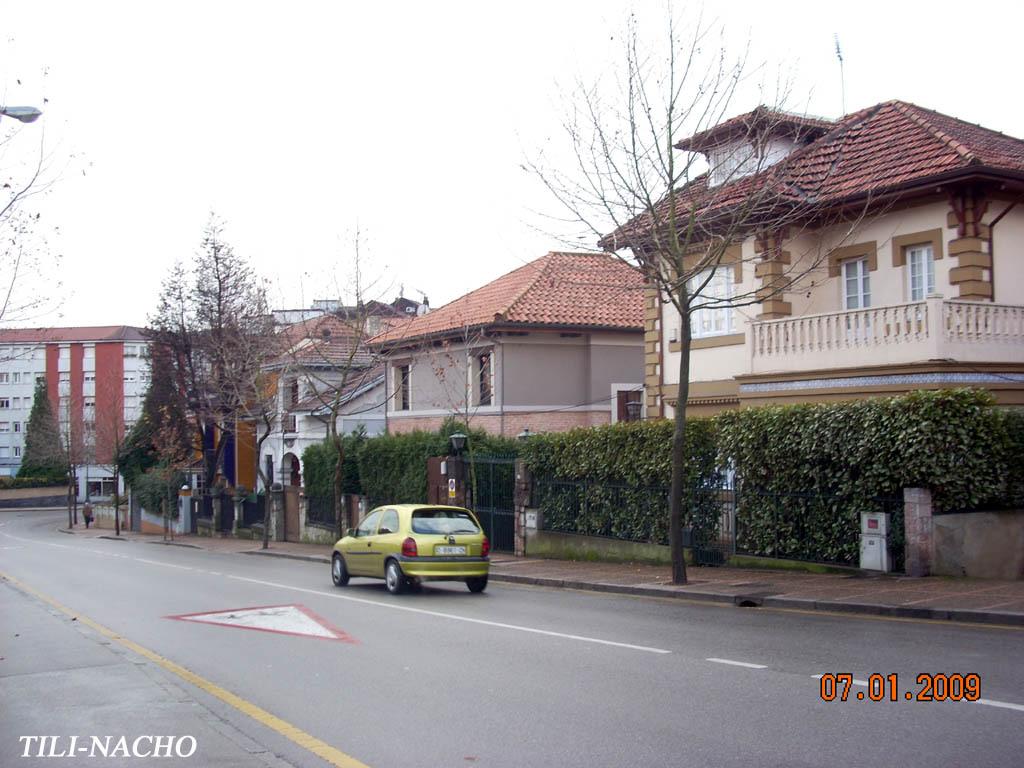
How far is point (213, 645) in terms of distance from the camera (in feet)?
40.5

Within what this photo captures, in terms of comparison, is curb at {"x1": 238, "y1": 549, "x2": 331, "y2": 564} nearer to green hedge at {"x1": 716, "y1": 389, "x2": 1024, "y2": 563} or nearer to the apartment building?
green hedge at {"x1": 716, "y1": 389, "x2": 1024, "y2": 563}

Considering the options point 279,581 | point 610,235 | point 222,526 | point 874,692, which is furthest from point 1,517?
point 874,692

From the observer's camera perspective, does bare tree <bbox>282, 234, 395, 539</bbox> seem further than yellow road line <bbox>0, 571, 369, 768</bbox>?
Yes

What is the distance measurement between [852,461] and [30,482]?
296 ft

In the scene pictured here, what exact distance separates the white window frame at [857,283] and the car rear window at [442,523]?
381 inches

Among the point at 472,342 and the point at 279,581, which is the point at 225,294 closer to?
the point at 472,342

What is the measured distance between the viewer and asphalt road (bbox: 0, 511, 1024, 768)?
7137 mm

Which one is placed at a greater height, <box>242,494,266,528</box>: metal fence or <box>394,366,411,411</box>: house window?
<box>394,366,411,411</box>: house window

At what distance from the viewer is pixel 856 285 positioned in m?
22.5

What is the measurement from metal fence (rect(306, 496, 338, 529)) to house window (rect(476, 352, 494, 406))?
21.5ft

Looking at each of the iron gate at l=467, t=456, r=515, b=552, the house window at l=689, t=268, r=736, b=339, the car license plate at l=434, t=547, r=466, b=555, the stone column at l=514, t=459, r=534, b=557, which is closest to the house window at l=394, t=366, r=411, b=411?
the iron gate at l=467, t=456, r=515, b=552

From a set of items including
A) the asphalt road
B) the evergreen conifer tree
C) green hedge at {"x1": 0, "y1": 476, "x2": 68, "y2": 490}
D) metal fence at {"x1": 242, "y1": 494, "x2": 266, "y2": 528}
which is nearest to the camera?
the asphalt road

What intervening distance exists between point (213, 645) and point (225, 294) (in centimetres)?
4371
